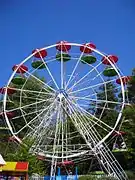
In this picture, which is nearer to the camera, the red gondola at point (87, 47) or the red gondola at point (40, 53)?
the red gondola at point (87, 47)

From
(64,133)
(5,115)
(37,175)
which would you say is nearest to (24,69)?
(5,115)

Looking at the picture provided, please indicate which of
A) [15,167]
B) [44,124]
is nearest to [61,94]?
[44,124]

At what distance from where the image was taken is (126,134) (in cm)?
3197

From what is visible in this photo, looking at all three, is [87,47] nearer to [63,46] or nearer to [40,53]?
[63,46]

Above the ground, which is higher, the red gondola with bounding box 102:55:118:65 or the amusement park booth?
the red gondola with bounding box 102:55:118:65

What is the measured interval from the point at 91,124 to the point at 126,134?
2.85m

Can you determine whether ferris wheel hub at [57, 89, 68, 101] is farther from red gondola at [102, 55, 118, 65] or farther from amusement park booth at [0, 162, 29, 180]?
amusement park booth at [0, 162, 29, 180]

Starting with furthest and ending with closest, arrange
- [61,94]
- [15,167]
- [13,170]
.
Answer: [61,94] < [15,167] < [13,170]

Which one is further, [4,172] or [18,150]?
[18,150]

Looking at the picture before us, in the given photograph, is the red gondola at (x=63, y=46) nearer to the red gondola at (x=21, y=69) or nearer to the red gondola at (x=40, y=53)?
the red gondola at (x=40, y=53)

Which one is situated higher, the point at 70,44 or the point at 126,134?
the point at 70,44

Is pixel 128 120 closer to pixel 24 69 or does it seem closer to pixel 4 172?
pixel 24 69

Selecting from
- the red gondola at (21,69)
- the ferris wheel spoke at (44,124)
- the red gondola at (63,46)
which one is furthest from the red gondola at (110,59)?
the red gondola at (21,69)

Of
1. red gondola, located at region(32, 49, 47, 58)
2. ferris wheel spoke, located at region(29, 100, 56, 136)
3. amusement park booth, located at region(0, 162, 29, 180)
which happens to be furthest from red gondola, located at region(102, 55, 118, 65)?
amusement park booth, located at region(0, 162, 29, 180)
